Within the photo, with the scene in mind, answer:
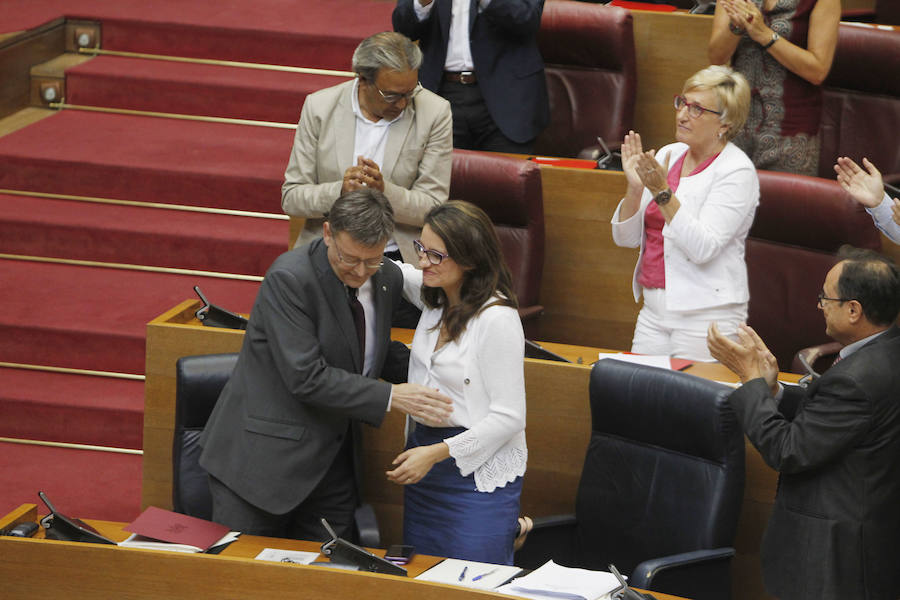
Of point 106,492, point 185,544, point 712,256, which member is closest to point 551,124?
point 712,256

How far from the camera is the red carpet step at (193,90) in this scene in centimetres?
419

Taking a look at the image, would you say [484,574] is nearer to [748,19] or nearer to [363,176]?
[363,176]

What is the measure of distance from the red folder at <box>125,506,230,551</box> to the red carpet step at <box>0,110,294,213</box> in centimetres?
180

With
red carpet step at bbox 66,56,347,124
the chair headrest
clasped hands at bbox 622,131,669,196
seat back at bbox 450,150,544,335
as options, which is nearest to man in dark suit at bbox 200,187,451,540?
the chair headrest

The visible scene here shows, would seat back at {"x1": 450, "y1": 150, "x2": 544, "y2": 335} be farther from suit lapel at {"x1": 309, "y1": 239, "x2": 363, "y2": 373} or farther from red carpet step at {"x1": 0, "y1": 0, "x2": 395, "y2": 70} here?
red carpet step at {"x1": 0, "y1": 0, "x2": 395, "y2": 70}

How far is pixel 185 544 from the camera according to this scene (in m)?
2.11

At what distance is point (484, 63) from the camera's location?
332cm

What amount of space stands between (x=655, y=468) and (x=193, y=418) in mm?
938

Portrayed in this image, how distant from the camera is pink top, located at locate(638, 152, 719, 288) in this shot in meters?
2.55

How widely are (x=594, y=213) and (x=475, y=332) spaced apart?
1271 mm

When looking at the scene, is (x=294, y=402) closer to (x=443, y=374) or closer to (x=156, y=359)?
(x=443, y=374)

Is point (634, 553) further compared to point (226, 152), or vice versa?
point (226, 152)

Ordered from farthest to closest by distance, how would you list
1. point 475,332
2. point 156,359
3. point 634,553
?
point 156,359, point 634,553, point 475,332

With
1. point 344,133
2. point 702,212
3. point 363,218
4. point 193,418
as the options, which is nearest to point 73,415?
point 193,418
